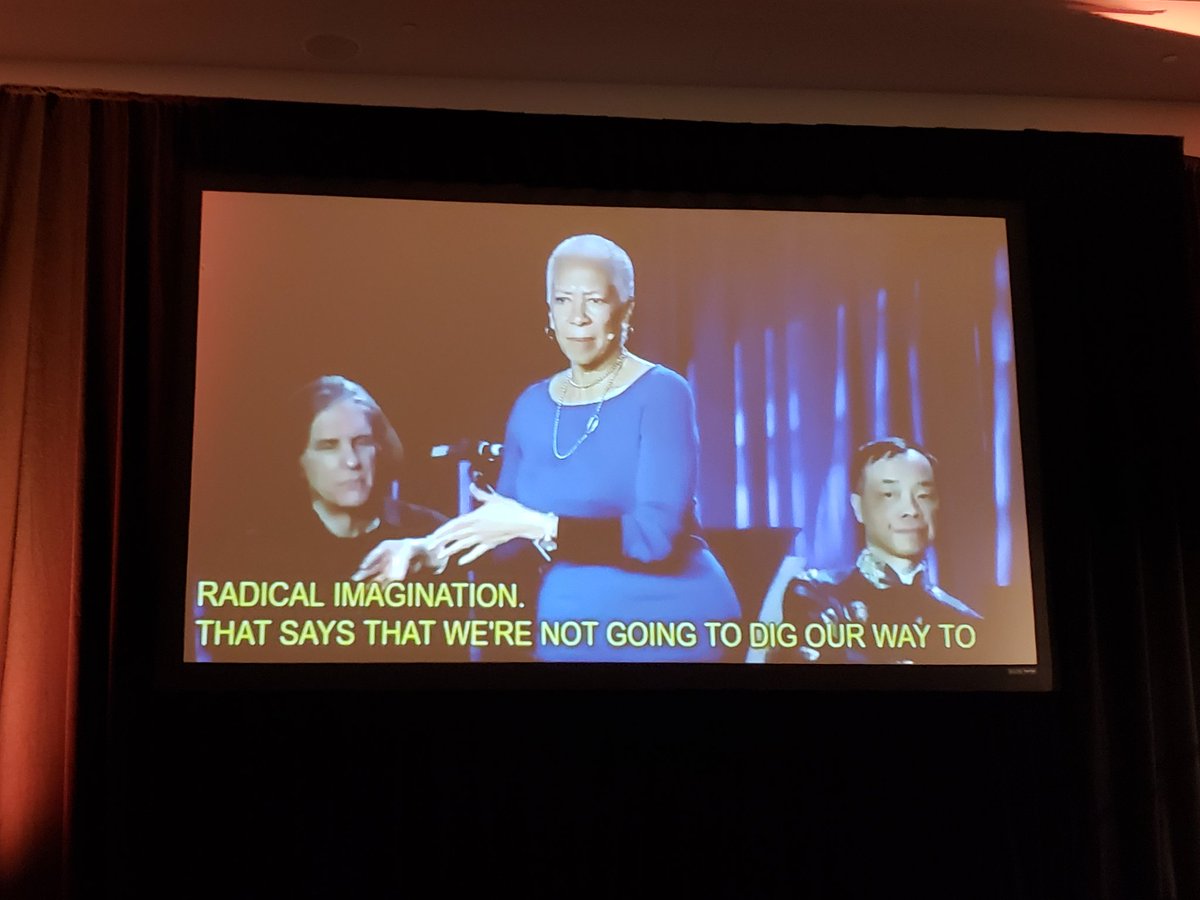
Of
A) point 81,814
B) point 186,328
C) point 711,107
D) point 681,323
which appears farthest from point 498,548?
point 711,107

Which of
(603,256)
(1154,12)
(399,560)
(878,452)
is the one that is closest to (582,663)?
(399,560)

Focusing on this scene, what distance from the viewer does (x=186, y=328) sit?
3049 mm

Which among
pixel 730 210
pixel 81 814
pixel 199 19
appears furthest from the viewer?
pixel 730 210

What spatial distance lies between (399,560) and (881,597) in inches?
51.0

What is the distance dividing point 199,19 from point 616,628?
1.97m

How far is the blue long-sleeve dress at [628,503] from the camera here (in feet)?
9.79

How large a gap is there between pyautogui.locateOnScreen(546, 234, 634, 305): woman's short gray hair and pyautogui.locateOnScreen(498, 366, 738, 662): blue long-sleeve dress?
270 millimetres

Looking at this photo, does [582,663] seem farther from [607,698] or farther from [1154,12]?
[1154,12]

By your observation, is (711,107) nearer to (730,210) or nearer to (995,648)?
(730,210)

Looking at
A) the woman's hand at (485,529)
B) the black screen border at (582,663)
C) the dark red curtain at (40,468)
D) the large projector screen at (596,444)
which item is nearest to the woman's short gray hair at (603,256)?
the large projector screen at (596,444)

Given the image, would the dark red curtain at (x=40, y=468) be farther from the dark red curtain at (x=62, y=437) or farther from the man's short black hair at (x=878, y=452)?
the man's short black hair at (x=878, y=452)

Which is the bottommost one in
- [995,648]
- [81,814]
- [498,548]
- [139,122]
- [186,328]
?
[81,814]

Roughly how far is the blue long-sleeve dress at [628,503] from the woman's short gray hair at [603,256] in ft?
0.89

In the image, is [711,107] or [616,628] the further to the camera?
[711,107]
